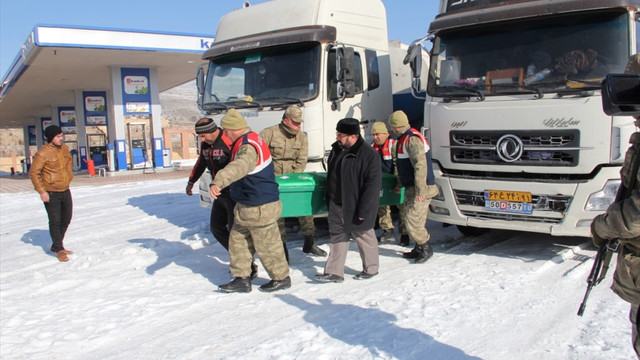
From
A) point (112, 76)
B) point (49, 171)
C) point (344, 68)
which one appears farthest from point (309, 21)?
point (112, 76)

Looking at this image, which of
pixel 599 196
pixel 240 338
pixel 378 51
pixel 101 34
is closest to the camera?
pixel 240 338

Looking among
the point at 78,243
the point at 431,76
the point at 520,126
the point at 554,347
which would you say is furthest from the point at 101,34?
the point at 554,347

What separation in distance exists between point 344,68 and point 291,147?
1.28m

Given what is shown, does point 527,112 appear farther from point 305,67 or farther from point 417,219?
point 305,67

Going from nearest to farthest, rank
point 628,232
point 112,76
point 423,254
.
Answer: point 628,232
point 423,254
point 112,76

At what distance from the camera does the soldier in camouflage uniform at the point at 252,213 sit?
496 centimetres

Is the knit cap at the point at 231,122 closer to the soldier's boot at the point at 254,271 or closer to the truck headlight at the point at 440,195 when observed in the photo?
the soldier's boot at the point at 254,271

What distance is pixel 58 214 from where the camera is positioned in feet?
23.1

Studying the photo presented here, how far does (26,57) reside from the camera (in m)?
18.5

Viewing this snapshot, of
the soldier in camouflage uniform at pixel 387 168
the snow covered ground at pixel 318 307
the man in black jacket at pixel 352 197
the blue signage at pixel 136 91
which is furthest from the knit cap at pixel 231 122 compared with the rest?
the blue signage at pixel 136 91

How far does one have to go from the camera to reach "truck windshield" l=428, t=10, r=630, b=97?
210 inches

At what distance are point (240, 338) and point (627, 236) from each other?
2840mm

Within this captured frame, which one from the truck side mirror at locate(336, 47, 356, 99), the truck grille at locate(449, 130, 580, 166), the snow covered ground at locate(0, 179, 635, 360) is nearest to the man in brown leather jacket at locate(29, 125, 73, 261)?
the snow covered ground at locate(0, 179, 635, 360)

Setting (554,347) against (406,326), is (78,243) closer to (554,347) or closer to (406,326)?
(406,326)
